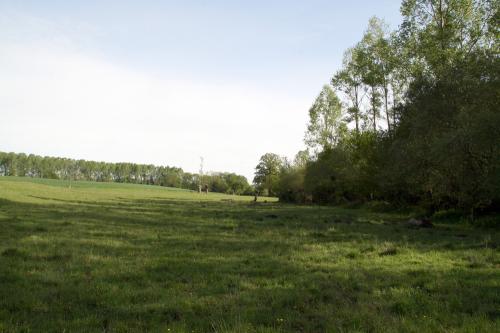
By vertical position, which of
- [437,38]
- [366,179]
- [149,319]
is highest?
[437,38]

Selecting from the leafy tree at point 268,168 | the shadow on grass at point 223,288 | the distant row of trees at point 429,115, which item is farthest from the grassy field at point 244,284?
the leafy tree at point 268,168

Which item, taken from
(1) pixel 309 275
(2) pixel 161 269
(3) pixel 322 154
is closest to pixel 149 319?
(2) pixel 161 269

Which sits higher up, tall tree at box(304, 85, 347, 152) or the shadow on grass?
tall tree at box(304, 85, 347, 152)

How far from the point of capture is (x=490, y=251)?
16.5 metres

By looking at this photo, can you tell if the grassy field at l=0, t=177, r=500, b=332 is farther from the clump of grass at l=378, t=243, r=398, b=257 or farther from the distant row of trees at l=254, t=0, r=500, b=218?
the distant row of trees at l=254, t=0, r=500, b=218

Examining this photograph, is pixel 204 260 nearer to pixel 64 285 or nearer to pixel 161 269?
pixel 161 269

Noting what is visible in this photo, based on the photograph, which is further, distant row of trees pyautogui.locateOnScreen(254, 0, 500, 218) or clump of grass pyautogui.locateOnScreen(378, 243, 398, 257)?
distant row of trees pyautogui.locateOnScreen(254, 0, 500, 218)

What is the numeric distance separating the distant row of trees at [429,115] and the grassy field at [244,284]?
735cm

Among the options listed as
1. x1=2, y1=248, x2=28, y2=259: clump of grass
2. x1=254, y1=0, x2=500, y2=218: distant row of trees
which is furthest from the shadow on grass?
x1=254, y1=0, x2=500, y2=218: distant row of trees

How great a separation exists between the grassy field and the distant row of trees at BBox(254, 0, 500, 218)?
7.35m

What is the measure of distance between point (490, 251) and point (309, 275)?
9543 mm

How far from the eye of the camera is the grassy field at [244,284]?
320 inches

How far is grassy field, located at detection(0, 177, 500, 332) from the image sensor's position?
8.12 metres

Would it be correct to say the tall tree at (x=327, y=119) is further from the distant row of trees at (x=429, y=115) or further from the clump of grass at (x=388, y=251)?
the clump of grass at (x=388, y=251)
